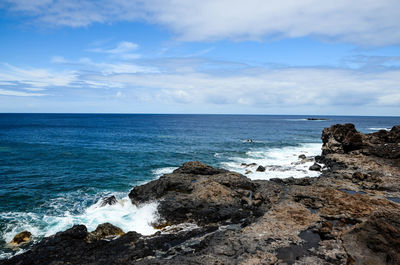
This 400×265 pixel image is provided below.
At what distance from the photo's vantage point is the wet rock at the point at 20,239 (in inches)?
656

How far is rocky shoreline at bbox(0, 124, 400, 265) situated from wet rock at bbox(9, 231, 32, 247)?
1.93 m

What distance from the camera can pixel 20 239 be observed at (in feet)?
55.5

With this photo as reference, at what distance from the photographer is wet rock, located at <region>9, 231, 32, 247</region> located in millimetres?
16672

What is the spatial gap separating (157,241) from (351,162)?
29.0 m

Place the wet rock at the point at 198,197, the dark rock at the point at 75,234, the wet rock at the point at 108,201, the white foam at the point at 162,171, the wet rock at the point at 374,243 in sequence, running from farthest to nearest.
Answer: the white foam at the point at 162,171 → the wet rock at the point at 108,201 → the wet rock at the point at 198,197 → the dark rock at the point at 75,234 → the wet rock at the point at 374,243

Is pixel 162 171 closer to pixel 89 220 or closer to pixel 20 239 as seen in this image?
pixel 89 220

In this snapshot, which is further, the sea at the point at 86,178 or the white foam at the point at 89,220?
the sea at the point at 86,178

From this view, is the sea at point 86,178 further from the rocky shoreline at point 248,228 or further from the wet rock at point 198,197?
the rocky shoreline at point 248,228

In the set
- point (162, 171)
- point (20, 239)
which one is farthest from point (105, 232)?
point (162, 171)

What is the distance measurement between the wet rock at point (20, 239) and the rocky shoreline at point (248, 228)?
1926 millimetres

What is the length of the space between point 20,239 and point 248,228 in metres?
15.6

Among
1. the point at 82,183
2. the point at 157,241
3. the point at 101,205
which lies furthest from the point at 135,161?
the point at 157,241

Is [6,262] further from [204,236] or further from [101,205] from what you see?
[204,236]

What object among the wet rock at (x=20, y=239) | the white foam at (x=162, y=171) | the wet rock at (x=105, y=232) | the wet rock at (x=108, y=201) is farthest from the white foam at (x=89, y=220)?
the white foam at (x=162, y=171)
